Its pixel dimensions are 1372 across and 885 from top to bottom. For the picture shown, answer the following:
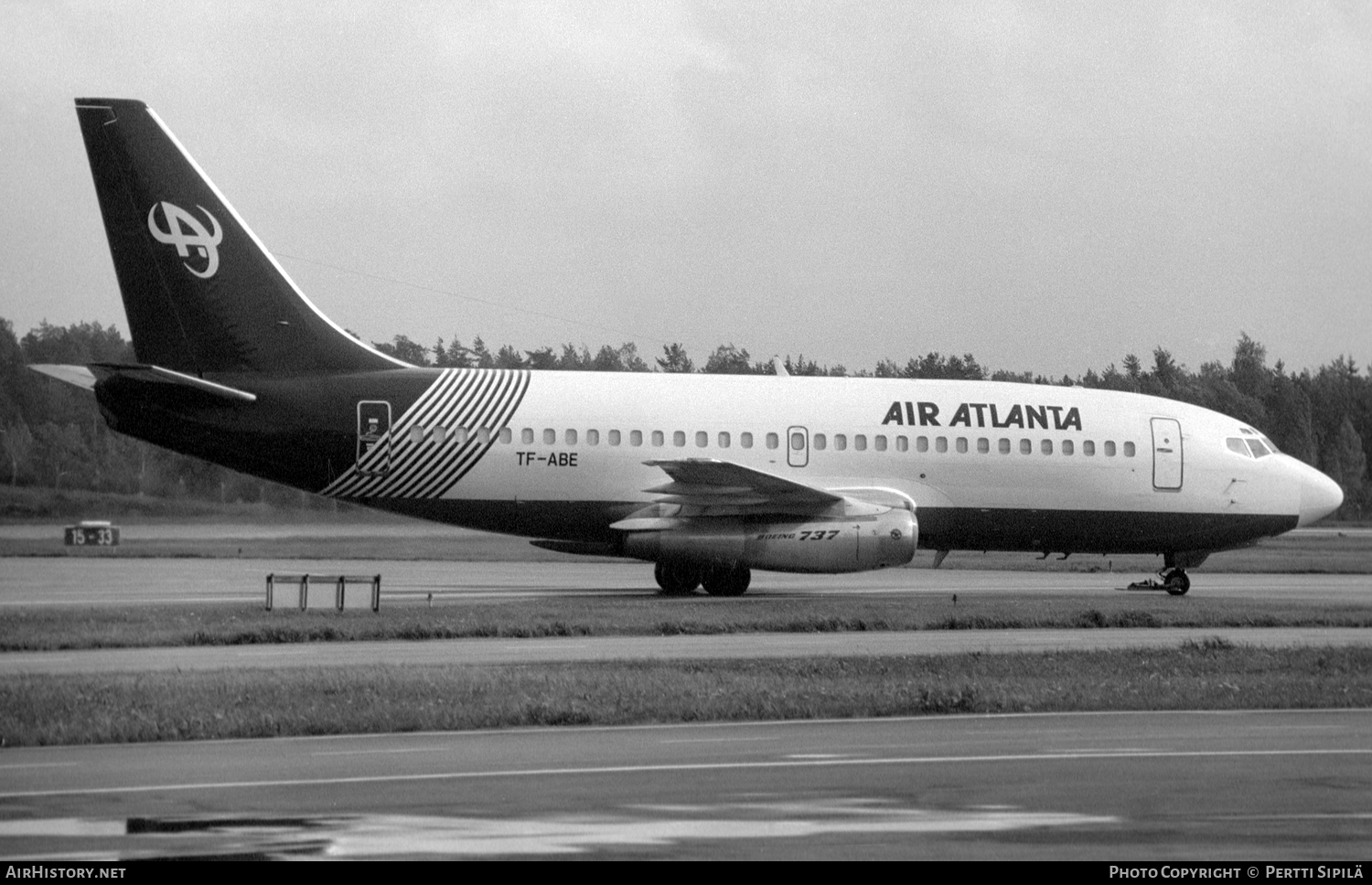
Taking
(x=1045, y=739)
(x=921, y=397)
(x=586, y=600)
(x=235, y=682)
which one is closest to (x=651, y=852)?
(x=1045, y=739)

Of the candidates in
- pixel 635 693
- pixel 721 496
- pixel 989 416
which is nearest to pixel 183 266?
pixel 721 496

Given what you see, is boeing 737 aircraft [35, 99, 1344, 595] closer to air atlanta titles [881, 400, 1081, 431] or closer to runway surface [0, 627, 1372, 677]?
air atlanta titles [881, 400, 1081, 431]

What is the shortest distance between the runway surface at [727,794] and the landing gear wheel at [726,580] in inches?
632

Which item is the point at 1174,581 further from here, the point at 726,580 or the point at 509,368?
the point at 509,368

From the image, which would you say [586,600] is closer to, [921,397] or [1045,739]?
[921,397]

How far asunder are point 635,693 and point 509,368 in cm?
3671

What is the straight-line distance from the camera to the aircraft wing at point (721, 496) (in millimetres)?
28531

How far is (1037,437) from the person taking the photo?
31.6 metres

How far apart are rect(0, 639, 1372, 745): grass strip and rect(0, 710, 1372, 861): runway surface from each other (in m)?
0.55

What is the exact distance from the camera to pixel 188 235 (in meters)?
28.2

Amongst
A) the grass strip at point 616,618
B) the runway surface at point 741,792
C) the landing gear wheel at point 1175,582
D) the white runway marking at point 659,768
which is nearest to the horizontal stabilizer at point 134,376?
the grass strip at point 616,618

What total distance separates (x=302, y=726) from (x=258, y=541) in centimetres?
2917
